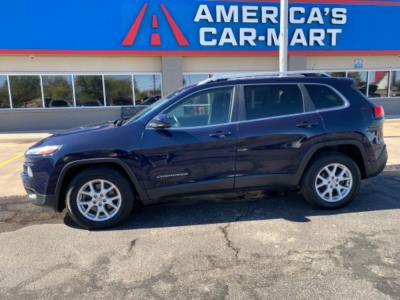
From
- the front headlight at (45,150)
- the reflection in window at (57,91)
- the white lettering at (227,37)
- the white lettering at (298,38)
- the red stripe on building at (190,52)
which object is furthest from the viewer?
the white lettering at (298,38)

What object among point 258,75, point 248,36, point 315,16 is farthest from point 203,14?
point 258,75

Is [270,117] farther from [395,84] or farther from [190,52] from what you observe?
[395,84]

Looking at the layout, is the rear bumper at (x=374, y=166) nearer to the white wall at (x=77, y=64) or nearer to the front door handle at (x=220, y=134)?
the front door handle at (x=220, y=134)

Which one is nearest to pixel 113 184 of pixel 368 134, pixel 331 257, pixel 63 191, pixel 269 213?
pixel 63 191

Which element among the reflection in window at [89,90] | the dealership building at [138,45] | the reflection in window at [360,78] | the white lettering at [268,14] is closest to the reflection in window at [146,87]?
the dealership building at [138,45]

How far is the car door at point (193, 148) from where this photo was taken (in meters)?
4.09

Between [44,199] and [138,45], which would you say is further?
[138,45]

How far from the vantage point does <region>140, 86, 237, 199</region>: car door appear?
409 cm

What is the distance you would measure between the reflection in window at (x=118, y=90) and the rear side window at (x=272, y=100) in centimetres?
1124

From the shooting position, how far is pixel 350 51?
51.9ft

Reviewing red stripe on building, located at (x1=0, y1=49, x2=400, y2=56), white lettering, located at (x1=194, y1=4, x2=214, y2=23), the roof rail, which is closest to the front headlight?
the roof rail

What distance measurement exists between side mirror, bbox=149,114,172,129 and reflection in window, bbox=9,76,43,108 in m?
12.2

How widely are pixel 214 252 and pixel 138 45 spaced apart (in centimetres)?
1221

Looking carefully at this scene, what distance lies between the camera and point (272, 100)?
4484mm
